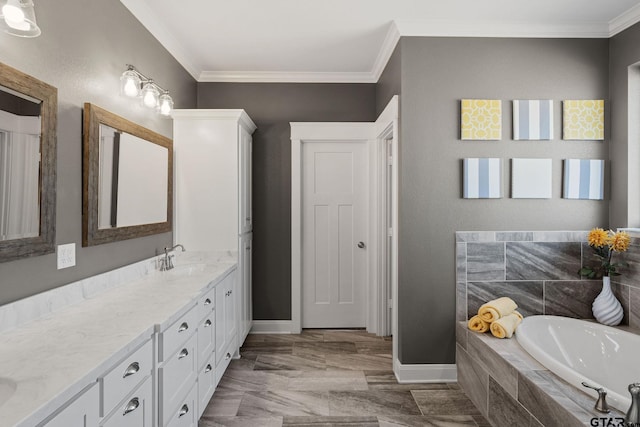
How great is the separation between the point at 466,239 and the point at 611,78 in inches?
63.5

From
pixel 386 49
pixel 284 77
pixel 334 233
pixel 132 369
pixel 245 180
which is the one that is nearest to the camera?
pixel 132 369

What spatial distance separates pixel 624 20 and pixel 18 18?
3503 millimetres

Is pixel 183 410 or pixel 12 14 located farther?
pixel 183 410

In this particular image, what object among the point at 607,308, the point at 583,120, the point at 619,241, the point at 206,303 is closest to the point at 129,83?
the point at 206,303

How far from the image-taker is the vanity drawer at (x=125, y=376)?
1.20 m

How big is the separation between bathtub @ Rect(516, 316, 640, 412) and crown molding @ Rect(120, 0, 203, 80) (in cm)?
316

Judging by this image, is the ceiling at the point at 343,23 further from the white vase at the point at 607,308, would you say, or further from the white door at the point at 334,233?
the white vase at the point at 607,308

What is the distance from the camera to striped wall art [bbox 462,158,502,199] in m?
2.74

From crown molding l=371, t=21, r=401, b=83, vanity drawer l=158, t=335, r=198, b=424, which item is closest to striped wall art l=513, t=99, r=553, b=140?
crown molding l=371, t=21, r=401, b=83

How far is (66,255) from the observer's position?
183 cm

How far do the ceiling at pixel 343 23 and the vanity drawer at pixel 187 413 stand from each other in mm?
2345

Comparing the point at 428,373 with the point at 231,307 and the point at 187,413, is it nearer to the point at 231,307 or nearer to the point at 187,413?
the point at 231,307

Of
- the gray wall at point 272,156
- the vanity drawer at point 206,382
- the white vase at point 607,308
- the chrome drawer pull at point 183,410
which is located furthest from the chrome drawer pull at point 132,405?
the white vase at point 607,308

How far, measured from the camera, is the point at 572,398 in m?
1.70
